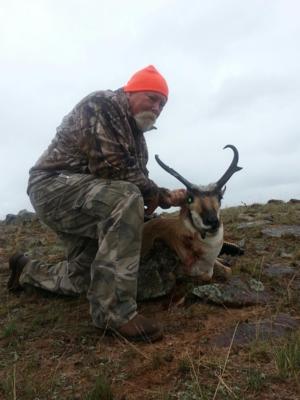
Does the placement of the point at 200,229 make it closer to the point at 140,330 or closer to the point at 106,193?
the point at 106,193

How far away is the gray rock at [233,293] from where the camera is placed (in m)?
5.44

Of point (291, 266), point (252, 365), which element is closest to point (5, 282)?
point (291, 266)

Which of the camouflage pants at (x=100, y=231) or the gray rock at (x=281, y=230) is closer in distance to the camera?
the camouflage pants at (x=100, y=231)

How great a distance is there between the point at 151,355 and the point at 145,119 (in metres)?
2.33

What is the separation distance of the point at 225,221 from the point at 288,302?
4.48m

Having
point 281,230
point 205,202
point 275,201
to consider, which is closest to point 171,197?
point 205,202

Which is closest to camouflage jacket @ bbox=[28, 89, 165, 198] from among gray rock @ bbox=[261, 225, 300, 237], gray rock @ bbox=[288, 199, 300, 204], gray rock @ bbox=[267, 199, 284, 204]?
gray rock @ bbox=[261, 225, 300, 237]

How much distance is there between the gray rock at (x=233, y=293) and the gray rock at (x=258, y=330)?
529mm

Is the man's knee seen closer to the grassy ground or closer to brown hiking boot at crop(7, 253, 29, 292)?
the grassy ground

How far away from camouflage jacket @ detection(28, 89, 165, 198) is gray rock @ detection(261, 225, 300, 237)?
3.30 m

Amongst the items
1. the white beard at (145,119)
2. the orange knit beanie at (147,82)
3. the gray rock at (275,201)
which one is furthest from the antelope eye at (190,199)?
the gray rock at (275,201)

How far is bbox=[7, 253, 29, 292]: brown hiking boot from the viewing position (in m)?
6.48

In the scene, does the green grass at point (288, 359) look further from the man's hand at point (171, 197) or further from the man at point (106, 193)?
the man's hand at point (171, 197)

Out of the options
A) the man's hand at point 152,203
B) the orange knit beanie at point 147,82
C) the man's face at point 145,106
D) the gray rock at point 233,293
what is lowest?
the gray rock at point 233,293
